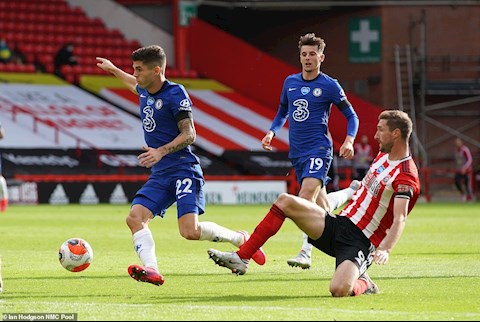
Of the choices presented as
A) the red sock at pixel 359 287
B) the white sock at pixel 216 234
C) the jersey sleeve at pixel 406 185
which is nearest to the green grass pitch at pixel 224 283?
the red sock at pixel 359 287

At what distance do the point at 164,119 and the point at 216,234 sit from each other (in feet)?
4.03

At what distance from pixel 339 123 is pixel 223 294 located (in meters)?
26.0

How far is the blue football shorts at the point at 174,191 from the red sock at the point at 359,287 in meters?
1.65

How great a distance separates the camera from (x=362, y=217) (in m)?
9.52

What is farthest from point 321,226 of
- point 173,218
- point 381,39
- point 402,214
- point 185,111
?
point 381,39

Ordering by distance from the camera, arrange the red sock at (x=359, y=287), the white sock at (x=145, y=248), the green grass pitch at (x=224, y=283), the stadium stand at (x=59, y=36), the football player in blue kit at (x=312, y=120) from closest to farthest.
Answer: the green grass pitch at (x=224, y=283)
the red sock at (x=359, y=287)
the white sock at (x=145, y=248)
the football player in blue kit at (x=312, y=120)
the stadium stand at (x=59, y=36)

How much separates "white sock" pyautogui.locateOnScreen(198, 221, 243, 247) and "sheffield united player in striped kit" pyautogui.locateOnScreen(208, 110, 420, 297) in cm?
85

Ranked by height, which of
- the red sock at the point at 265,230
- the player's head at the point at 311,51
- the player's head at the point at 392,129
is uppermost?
the player's head at the point at 311,51

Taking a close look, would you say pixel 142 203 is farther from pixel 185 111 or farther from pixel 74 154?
pixel 74 154

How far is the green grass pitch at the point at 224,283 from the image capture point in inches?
314

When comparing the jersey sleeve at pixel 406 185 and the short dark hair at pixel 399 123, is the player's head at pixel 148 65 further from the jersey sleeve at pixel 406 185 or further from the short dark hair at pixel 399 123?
the jersey sleeve at pixel 406 185

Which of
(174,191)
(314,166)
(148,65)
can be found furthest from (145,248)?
(314,166)

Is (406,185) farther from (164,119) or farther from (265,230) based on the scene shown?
(164,119)

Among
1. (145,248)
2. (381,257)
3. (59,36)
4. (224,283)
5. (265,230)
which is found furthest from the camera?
(59,36)
